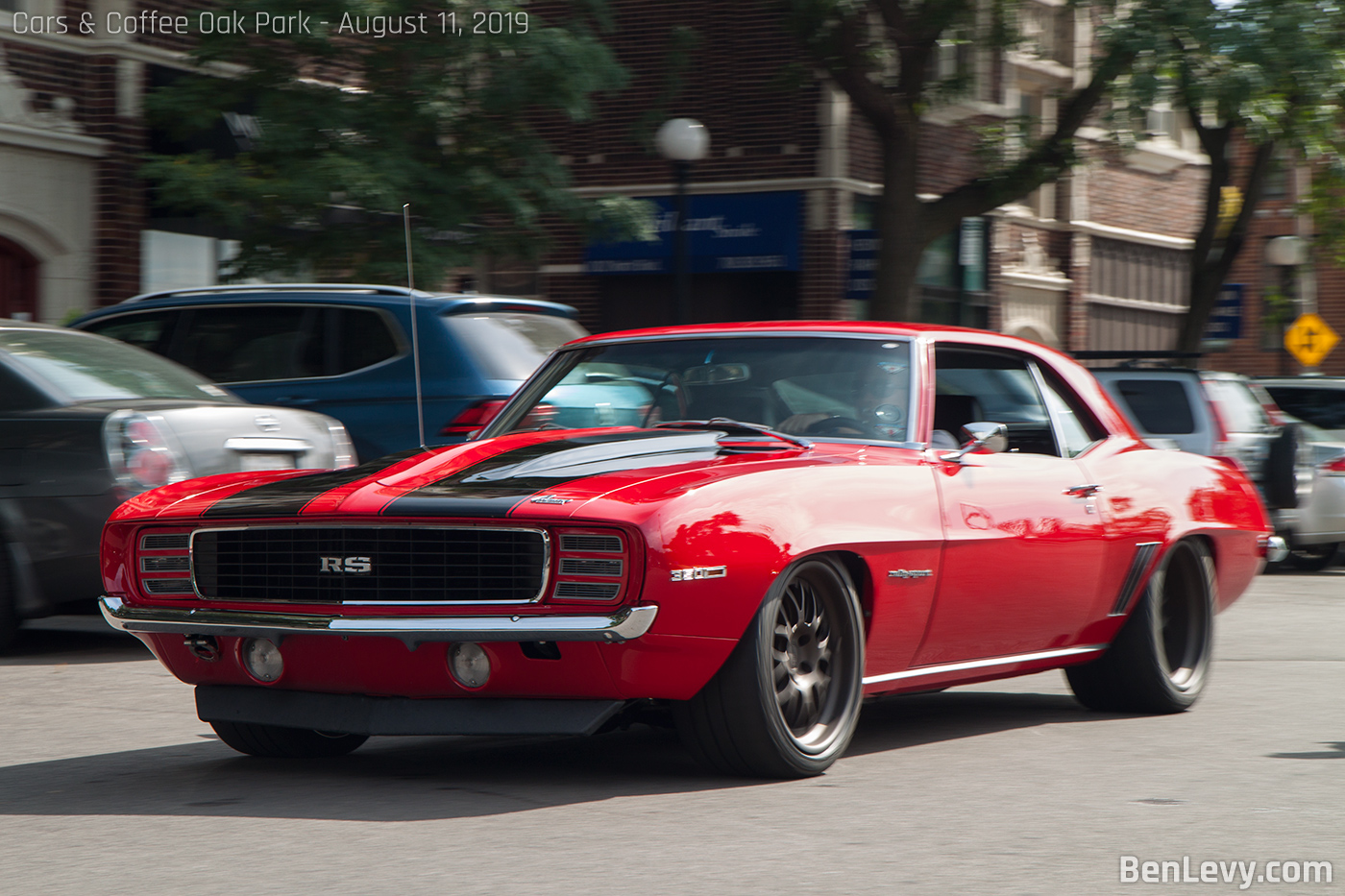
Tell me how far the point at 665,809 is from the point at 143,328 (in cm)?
747

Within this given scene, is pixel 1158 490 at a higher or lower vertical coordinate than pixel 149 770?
higher

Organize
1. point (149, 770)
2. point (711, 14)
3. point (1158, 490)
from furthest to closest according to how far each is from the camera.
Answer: point (711, 14)
point (1158, 490)
point (149, 770)

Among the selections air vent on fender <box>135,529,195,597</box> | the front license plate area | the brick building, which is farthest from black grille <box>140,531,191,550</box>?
the brick building

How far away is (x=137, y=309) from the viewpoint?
11.3 m

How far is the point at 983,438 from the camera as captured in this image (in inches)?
235

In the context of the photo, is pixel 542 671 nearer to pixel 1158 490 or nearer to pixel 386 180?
pixel 1158 490

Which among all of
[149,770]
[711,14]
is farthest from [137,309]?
[711,14]

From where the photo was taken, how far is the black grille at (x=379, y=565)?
15.7 ft

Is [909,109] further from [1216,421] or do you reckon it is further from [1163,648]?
[1163,648]

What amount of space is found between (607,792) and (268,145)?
10795mm

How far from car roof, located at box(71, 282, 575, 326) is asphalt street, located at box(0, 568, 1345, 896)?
3827 millimetres

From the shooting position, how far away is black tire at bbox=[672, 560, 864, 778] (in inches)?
194

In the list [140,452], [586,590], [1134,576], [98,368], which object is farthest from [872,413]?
[98,368]

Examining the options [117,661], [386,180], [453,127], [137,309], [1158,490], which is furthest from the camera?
[453,127]
